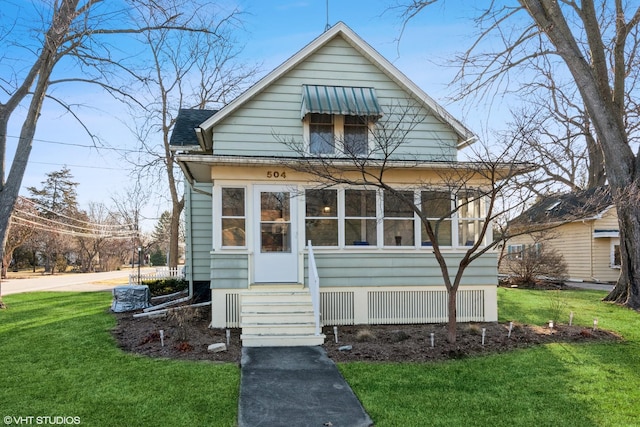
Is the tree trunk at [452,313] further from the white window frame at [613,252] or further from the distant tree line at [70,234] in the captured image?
the distant tree line at [70,234]

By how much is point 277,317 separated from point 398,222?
3612mm

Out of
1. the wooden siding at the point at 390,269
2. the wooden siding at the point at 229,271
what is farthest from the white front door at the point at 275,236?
the wooden siding at the point at 390,269

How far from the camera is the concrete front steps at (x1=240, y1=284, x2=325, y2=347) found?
7.72 metres

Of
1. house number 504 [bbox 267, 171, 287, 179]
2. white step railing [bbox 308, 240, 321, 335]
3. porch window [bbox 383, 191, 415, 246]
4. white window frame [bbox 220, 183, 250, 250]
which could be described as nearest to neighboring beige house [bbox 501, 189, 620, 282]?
porch window [bbox 383, 191, 415, 246]

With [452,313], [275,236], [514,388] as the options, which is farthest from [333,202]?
[514,388]

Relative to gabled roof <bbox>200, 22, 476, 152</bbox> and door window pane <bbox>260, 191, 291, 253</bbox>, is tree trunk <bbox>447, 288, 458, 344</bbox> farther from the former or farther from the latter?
gabled roof <bbox>200, 22, 476, 152</bbox>

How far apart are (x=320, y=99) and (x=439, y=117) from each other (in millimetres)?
2985

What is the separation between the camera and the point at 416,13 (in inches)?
544

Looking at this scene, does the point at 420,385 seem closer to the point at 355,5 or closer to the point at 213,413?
the point at 213,413

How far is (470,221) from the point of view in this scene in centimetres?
1007

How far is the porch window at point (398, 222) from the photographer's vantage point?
980cm

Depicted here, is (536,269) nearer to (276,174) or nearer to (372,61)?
(372,61)

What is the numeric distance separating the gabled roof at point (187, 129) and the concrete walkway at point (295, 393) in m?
6.17

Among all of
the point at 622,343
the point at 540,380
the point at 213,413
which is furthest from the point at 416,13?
the point at 213,413
